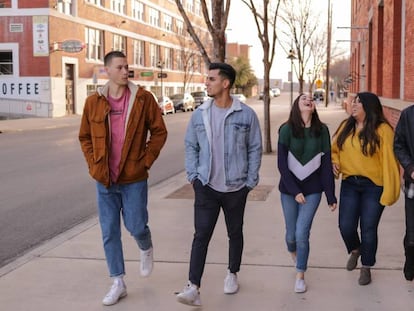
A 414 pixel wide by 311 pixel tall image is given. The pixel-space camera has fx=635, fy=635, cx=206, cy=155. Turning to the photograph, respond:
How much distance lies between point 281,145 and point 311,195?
1.59 feet

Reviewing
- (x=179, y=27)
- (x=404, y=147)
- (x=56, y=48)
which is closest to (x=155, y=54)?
(x=179, y=27)

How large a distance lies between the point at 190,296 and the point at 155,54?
57.9 m

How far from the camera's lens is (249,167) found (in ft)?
16.5

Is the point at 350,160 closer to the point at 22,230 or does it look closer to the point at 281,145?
the point at 281,145

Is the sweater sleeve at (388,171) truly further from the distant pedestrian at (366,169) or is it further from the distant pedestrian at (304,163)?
the distant pedestrian at (304,163)

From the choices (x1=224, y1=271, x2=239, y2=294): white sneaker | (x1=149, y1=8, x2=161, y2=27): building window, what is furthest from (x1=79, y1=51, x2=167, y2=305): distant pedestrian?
(x1=149, y1=8, x2=161, y2=27): building window

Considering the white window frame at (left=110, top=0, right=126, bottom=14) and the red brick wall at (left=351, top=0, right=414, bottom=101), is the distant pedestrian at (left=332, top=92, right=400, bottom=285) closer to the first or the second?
the red brick wall at (left=351, top=0, right=414, bottom=101)

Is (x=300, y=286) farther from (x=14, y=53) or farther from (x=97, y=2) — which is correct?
(x=97, y=2)

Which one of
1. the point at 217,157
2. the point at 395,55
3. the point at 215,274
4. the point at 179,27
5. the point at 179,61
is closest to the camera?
the point at 217,157

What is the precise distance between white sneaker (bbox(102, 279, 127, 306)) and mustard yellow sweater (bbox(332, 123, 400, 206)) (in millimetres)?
2072

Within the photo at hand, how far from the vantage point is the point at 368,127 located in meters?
5.29

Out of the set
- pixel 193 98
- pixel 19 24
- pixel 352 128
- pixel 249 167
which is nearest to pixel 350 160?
pixel 352 128

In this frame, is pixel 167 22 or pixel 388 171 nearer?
pixel 388 171

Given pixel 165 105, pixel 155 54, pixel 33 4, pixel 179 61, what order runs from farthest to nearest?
pixel 179 61 < pixel 155 54 < pixel 165 105 < pixel 33 4
